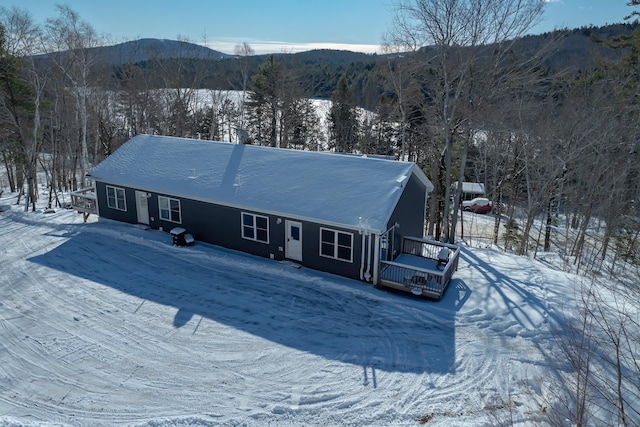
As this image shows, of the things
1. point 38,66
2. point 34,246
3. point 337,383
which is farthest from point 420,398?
point 38,66

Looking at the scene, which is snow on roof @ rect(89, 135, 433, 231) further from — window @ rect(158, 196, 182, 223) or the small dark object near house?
the small dark object near house

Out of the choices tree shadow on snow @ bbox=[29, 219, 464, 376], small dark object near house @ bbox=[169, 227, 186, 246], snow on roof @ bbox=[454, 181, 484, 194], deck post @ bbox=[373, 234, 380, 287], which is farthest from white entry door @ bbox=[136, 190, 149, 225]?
snow on roof @ bbox=[454, 181, 484, 194]

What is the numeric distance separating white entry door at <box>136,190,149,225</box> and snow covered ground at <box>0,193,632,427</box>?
293 centimetres

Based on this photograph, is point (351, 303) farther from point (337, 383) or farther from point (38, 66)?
point (38, 66)

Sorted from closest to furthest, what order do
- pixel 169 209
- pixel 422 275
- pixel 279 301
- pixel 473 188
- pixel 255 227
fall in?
pixel 279 301
pixel 422 275
pixel 255 227
pixel 169 209
pixel 473 188

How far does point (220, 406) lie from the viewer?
846 centimetres

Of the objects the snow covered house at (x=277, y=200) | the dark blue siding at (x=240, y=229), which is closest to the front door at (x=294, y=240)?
the snow covered house at (x=277, y=200)

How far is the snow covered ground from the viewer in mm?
8391

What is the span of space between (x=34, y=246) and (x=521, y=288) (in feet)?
62.3

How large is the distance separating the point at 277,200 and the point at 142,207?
24.3ft

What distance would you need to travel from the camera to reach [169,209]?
1767cm

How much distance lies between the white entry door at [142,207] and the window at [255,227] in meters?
5.56

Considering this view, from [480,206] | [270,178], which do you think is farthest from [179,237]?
[480,206]

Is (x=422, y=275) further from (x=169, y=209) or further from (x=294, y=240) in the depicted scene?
(x=169, y=209)
